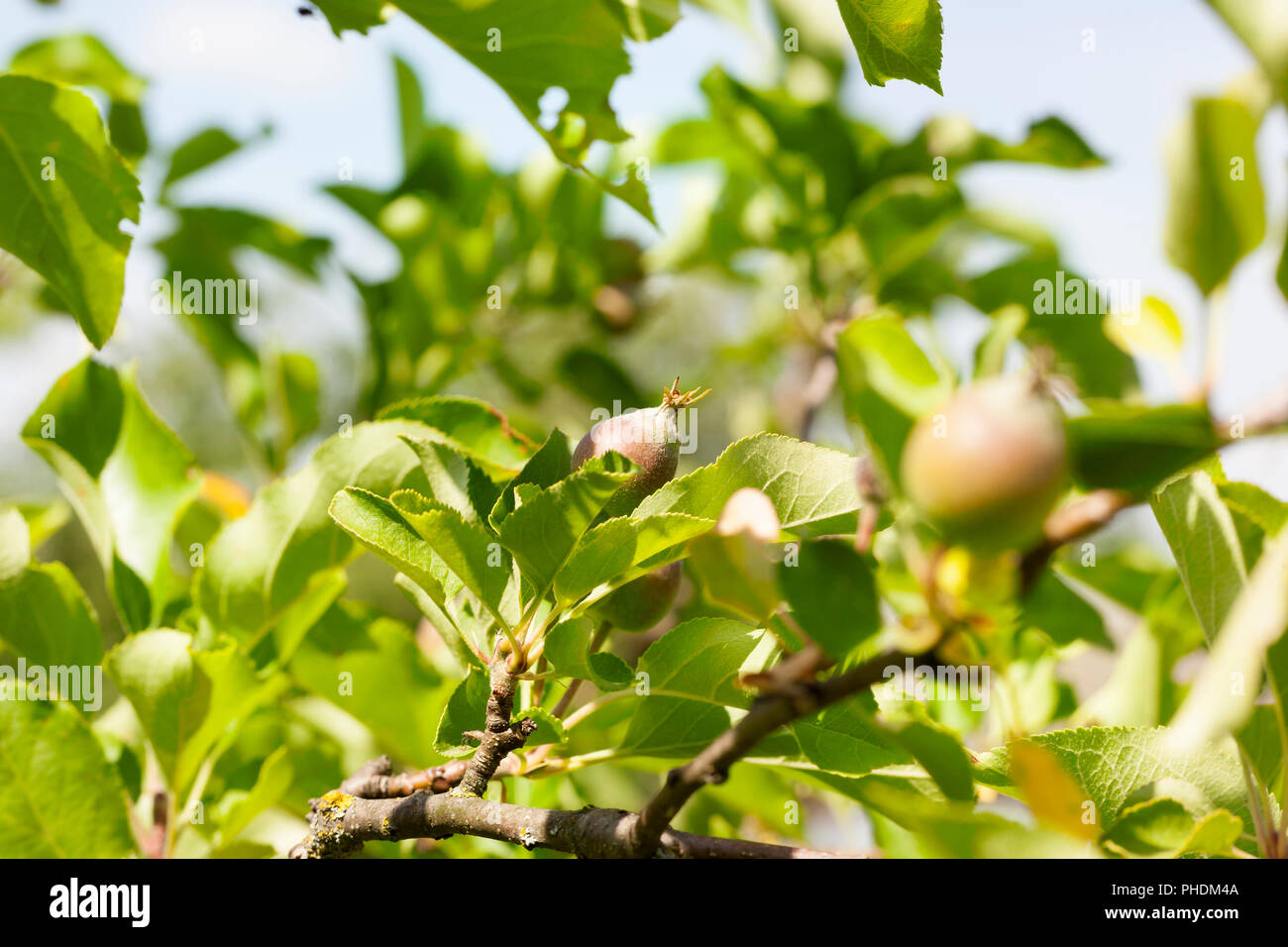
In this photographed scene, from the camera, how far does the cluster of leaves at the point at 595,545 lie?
0.52m

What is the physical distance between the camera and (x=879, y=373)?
48cm

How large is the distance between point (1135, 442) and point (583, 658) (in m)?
0.45

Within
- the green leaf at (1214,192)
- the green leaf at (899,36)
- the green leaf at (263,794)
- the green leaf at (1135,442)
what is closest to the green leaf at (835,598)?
the green leaf at (1135,442)

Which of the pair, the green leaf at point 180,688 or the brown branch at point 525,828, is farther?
the green leaf at point 180,688

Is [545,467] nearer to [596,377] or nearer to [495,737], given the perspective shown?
[495,737]

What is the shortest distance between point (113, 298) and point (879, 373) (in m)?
0.85

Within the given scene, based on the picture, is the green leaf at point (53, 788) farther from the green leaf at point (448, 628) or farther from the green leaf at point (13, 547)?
the green leaf at point (448, 628)

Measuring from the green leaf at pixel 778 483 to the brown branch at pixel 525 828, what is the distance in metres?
0.23

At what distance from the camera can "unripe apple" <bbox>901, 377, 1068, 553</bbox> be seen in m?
0.42

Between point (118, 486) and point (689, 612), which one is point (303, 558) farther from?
point (689, 612)

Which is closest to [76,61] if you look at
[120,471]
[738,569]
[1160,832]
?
[120,471]

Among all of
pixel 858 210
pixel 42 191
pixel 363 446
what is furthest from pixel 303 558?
pixel 858 210

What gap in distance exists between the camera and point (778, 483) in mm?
759

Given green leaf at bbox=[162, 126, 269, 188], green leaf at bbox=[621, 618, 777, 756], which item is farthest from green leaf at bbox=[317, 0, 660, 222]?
green leaf at bbox=[162, 126, 269, 188]
